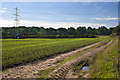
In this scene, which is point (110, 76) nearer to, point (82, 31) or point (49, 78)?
point (49, 78)

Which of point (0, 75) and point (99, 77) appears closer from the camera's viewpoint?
point (99, 77)

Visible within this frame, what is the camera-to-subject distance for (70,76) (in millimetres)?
8977

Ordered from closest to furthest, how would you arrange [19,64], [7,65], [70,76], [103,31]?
[70,76], [7,65], [19,64], [103,31]

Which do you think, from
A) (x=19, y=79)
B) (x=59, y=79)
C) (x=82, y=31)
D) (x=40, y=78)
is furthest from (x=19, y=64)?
(x=82, y=31)

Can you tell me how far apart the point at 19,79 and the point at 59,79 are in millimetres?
3023

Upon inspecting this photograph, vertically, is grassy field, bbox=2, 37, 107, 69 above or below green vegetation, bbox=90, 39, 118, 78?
above

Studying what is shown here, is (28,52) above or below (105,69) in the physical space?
above

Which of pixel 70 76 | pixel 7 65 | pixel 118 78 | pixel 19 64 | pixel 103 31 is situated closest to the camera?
pixel 118 78

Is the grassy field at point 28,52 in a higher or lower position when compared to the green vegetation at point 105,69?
higher

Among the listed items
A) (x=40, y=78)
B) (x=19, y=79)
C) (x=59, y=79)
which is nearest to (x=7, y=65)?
(x=19, y=79)

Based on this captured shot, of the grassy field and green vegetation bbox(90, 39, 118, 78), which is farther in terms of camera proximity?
the grassy field

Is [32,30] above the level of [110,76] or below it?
above

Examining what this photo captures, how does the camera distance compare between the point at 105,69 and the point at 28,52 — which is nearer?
the point at 105,69

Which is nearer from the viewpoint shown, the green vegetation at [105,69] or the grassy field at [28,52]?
the green vegetation at [105,69]
